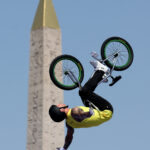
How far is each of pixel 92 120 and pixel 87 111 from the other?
227 mm

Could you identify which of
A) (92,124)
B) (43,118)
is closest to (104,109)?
(92,124)

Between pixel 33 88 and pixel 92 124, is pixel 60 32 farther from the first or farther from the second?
pixel 92 124

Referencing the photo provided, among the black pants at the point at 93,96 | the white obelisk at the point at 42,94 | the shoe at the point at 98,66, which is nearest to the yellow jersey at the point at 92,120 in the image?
the black pants at the point at 93,96

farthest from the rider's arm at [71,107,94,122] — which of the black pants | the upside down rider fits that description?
the black pants

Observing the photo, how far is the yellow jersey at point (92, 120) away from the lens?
49.4ft

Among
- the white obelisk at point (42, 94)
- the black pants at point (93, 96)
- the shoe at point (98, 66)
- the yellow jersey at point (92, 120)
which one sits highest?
the white obelisk at point (42, 94)

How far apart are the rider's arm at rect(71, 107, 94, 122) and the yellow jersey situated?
0.23 ft

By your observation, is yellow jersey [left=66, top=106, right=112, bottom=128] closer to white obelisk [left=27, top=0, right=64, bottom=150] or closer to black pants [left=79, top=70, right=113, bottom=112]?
black pants [left=79, top=70, right=113, bottom=112]

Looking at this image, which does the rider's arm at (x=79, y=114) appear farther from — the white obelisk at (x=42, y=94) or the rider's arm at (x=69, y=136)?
the white obelisk at (x=42, y=94)

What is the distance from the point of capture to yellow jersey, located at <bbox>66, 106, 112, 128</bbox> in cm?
1505

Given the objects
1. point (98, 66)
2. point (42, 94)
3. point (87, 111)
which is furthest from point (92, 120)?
point (42, 94)

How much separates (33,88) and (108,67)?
62.7ft

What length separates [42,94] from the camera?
112 feet

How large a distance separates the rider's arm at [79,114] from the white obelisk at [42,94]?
18515 mm
